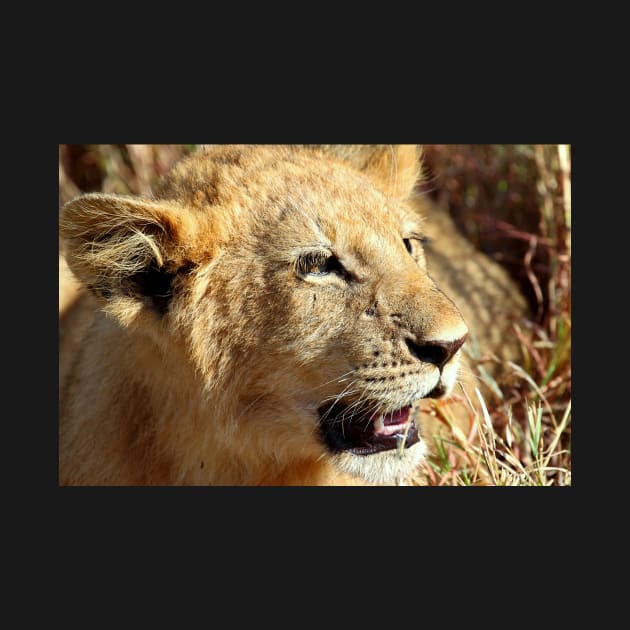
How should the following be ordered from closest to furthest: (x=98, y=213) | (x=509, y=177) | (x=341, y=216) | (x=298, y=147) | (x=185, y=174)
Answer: (x=98, y=213)
(x=341, y=216)
(x=185, y=174)
(x=298, y=147)
(x=509, y=177)

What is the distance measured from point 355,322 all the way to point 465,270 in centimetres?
210

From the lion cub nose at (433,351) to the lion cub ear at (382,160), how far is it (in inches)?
36.9

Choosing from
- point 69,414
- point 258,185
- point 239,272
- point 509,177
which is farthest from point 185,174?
point 509,177

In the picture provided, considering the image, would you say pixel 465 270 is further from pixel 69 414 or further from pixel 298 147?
pixel 69 414

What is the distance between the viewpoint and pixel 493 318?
4.49 metres

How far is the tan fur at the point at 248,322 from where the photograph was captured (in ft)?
8.67

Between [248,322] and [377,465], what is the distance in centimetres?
59

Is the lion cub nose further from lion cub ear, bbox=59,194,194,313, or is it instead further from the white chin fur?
lion cub ear, bbox=59,194,194,313

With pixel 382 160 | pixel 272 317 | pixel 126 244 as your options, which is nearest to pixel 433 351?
pixel 272 317

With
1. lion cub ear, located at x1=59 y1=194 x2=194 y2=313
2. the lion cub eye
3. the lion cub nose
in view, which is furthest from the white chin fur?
lion cub ear, located at x1=59 y1=194 x2=194 y2=313

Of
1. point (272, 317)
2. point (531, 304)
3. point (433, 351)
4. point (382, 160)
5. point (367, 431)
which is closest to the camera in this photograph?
point (433, 351)

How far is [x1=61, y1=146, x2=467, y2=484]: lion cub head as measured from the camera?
2.63m

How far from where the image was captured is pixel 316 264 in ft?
8.97

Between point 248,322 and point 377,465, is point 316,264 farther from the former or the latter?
point 377,465
